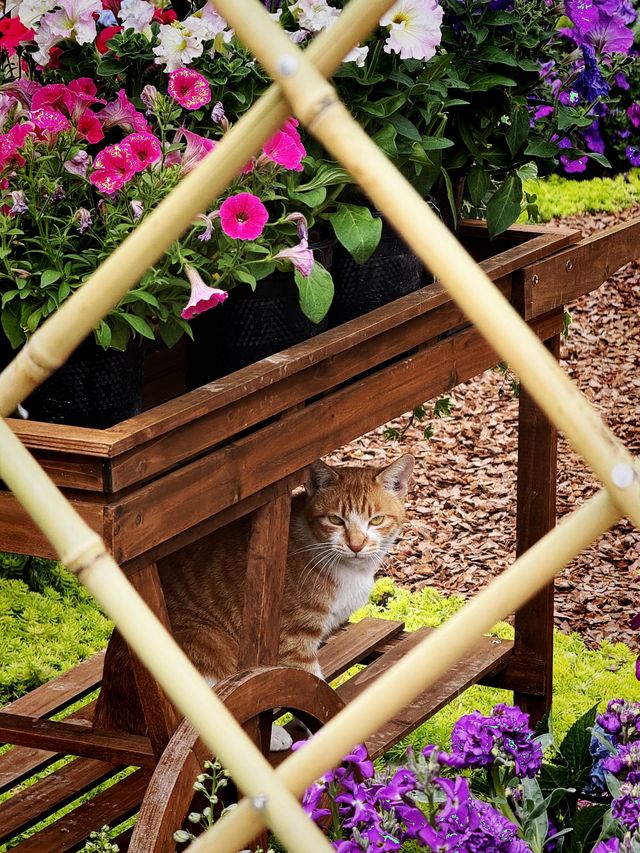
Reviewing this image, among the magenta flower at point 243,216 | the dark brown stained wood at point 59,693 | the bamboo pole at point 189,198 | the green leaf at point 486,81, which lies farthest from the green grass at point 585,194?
the bamboo pole at point 189,198

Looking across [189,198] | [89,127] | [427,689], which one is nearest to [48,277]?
[89,127]

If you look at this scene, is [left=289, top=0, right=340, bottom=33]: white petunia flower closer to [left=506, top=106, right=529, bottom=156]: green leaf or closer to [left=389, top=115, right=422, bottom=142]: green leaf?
[left=389, top=115, right=422, bottom=142]: green leaf

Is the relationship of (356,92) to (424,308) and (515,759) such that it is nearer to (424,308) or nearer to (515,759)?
(424,308)

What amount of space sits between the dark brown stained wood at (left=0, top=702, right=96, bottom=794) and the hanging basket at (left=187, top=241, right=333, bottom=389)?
3.89 ft

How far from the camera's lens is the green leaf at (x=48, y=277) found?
1773 mm

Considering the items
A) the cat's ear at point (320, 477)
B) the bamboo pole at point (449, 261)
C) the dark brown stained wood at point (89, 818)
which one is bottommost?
the bamboo pole at point (449, 261)

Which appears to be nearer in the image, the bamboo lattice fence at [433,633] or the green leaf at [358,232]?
the bamboo lattice fence at [433,633]

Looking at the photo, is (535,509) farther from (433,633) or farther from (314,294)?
(433,633)

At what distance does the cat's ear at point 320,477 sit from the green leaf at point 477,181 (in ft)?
2.46

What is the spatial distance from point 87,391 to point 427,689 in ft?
5.18

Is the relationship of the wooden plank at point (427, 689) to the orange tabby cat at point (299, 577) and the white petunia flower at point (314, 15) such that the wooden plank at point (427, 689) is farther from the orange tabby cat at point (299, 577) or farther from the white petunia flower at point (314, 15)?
the white petunia flower at point (314, 15)

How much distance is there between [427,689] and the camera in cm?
308

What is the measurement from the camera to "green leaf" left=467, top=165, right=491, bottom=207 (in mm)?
2584

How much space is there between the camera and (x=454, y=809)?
147 centimetres
